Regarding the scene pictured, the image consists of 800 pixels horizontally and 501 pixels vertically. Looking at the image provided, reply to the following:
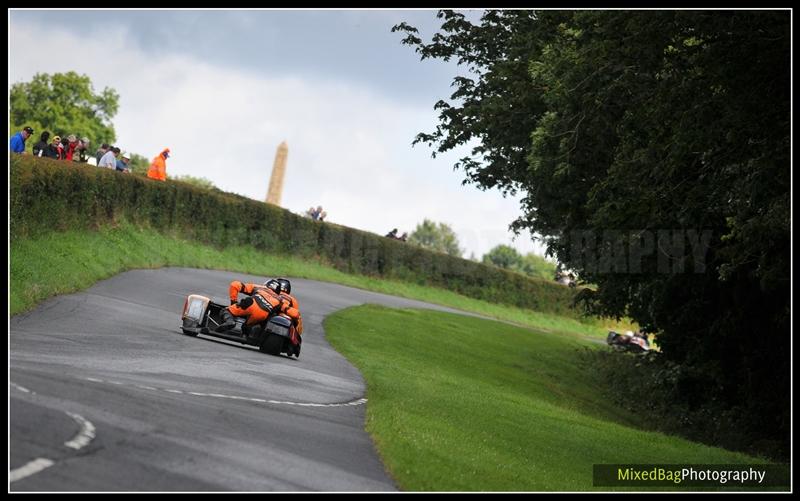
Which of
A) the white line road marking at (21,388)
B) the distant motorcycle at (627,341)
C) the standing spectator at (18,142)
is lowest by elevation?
the white line road marking at (21,388)

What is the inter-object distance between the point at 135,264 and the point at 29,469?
943 inches

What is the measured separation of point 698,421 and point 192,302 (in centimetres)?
1554

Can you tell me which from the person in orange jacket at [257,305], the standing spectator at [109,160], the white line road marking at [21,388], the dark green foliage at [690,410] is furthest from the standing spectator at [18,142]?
the dark green foliage at [690,410]

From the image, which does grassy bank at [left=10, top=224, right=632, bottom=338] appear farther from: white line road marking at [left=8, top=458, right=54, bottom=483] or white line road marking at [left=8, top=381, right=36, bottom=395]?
white line road marking at [left=8, top=458, right=54, bottom=483]

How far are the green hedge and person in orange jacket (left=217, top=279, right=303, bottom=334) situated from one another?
654 centimetres

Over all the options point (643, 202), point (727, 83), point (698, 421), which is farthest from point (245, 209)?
point (727, 83)

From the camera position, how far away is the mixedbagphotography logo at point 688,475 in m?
14.0

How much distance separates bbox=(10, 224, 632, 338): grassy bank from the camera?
72.7ft

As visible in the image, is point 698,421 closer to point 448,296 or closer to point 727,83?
point 727,83

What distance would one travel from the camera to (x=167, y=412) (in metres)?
11.4

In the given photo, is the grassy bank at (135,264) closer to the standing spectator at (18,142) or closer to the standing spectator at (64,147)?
the standing spectator at (18,142)

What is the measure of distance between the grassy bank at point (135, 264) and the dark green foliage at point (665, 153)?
33.9 feet

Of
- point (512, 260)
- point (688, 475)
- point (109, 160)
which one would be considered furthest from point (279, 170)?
point (688, 475)

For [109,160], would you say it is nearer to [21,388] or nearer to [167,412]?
[167,412]
